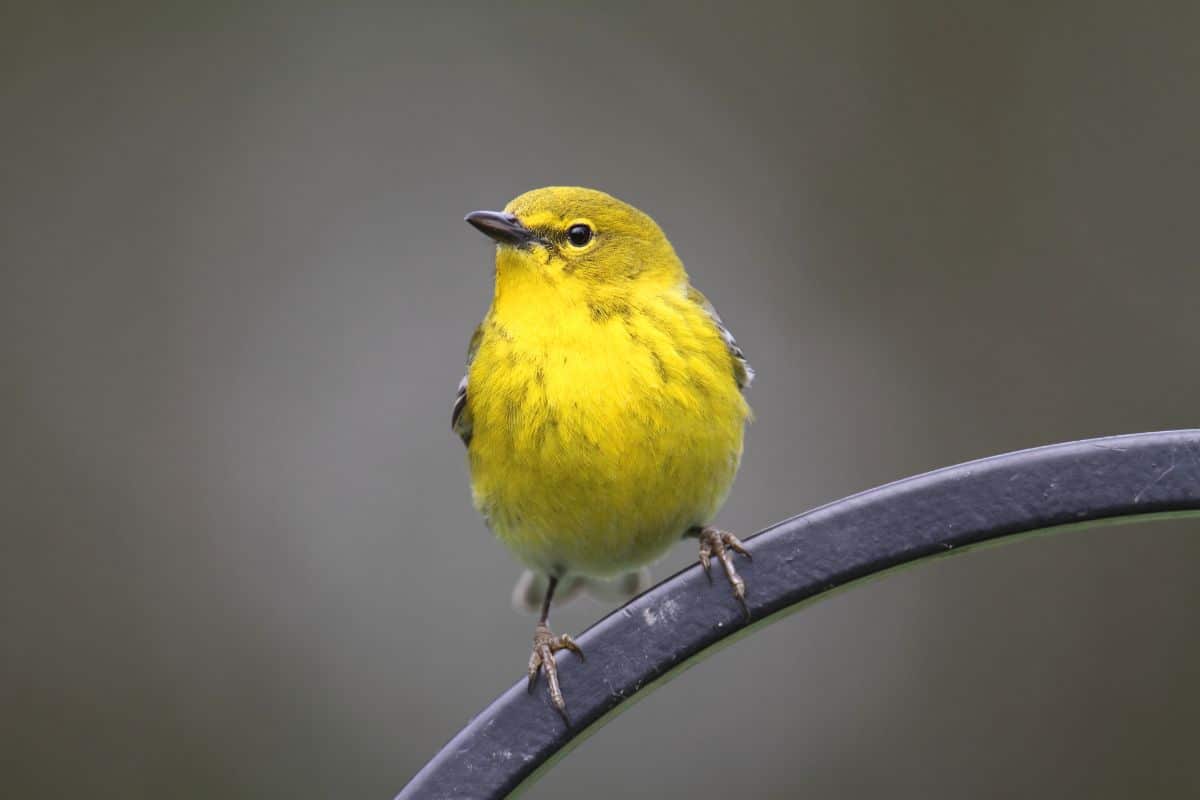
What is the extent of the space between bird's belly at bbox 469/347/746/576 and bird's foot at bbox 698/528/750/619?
251 millimetres

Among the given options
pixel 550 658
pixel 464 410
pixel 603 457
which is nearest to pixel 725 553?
pixel 550 658

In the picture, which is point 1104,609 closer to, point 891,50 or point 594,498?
point 891,50

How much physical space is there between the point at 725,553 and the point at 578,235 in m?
1.46

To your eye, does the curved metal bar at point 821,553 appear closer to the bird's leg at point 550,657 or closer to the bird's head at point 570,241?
the bird's leg at point 550,657

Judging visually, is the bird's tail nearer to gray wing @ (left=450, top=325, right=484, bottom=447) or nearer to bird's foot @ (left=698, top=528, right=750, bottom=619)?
gray wing @ (left=450, top=325, right=484, bottom=447)

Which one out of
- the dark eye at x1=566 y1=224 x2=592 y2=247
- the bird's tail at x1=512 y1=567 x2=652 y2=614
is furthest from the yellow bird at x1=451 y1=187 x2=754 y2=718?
the bird's tail at x1=512 y1=567 x2=652 y2=614

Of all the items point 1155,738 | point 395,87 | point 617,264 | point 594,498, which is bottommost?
point 1155,738

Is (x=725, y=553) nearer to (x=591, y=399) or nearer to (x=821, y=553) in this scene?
(x=821, y=553)

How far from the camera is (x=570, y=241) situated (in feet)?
13.1

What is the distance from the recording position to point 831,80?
7172 mm

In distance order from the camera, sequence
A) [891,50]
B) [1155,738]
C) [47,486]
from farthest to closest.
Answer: [891,50]
[47,486]
[1155,738]

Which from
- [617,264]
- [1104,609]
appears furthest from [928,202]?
[617,264]

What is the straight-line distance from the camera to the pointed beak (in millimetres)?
3875

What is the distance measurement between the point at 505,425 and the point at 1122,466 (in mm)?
1814
